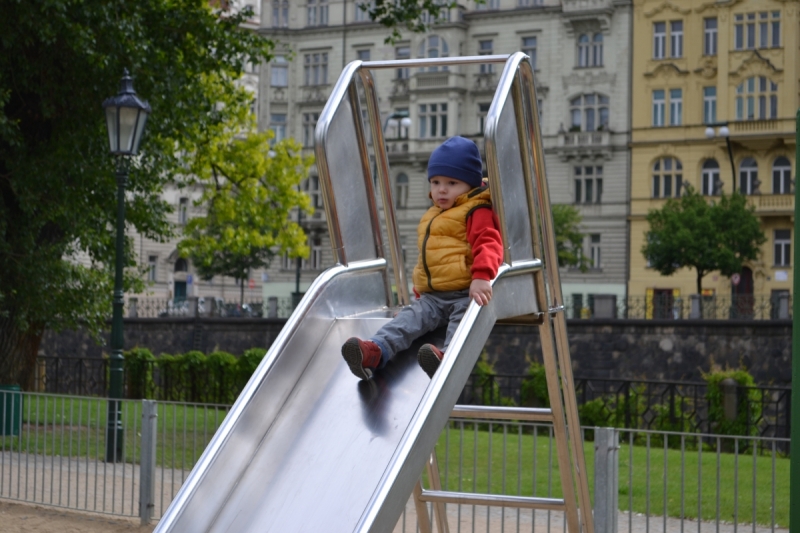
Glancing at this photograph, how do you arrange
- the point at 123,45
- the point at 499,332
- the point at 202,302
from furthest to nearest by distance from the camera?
the point at 202,302 < the point at 499,332 < the point at 123,45

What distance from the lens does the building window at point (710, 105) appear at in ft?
173

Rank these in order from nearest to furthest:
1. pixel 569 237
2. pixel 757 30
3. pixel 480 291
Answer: pixel 480 291 < pixel 569 237 < pixel 757 30

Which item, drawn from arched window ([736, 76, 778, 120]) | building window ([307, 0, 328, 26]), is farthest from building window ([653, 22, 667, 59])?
building window ([307, 0, 328, 26])

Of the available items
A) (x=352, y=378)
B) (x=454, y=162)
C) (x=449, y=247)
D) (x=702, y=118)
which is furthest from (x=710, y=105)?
(x=352, y=378)

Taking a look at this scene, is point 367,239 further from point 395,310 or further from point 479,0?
point 479,0

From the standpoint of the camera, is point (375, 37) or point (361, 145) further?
point (375, 37)

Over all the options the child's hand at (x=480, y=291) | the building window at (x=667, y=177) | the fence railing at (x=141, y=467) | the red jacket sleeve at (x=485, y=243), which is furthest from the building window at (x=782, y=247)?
the child's hand at (x=480, y=291)

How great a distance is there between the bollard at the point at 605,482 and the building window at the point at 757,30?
162 feet

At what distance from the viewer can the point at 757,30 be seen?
52.0m

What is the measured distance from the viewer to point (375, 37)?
196 feet

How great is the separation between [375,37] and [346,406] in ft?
184

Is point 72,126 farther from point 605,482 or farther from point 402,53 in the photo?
point 402,53

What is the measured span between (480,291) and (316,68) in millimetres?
57986

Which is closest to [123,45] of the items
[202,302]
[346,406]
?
[346,406]
